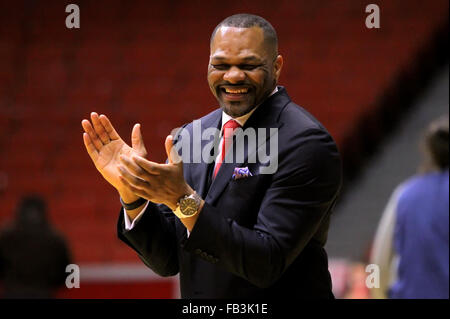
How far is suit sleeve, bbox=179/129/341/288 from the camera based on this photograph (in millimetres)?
1834

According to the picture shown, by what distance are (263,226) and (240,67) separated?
15.8 inches

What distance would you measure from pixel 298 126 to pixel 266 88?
134 mm

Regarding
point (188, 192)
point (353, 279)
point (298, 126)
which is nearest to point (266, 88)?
point (298, 126)

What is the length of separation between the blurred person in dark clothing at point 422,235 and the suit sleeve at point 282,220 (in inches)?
50.7

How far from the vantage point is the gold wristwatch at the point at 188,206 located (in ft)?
5.94

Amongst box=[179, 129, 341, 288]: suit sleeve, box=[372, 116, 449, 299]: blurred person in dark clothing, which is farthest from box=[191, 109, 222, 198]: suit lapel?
box=[372, 116, 449, 299]: blurred person in dark clothing

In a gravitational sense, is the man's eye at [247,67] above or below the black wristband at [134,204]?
above

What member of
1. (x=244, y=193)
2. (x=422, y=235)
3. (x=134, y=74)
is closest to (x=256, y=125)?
(x=244, y=193)

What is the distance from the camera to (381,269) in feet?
10.7

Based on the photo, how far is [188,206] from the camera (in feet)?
5.96

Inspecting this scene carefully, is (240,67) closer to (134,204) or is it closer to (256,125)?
(256,125)

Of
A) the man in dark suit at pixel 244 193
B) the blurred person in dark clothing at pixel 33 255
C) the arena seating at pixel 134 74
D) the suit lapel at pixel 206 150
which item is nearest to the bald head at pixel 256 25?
the man in dark suit at pixel 244 193

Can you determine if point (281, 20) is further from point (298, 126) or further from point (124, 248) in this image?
point (298, 126)

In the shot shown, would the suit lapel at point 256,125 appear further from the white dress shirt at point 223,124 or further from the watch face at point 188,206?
the watch face at point 188,206
